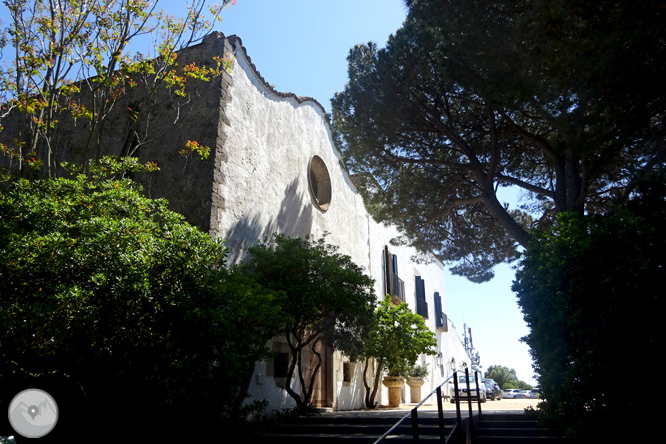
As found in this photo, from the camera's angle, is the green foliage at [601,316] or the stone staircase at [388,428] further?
the stone staircase at [388,428]

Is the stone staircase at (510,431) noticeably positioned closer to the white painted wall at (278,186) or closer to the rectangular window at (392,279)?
the white painted wall at (278,186)

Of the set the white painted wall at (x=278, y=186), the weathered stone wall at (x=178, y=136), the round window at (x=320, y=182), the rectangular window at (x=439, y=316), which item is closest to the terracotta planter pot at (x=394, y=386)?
the white painted wall at (x=278, y=186)

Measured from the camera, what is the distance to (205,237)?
6254 mm

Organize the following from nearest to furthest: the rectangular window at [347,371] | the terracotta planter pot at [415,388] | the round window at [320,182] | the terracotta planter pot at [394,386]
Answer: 1. the rectangular window at [347,371]
2. the round window at [320,182]
3. the terracotta planter pot at [394,386]
4. the terracotta planter pot at [415,388]

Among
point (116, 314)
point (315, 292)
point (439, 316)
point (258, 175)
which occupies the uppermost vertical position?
point (258, 175)

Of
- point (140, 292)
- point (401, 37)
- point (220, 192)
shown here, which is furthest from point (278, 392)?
point (401, 37)

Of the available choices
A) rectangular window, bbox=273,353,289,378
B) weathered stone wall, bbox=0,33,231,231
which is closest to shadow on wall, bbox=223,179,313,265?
weathered stone wall, bbox=0,33,231,231

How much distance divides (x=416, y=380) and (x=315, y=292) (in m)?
9.46

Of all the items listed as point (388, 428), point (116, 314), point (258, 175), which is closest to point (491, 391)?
point (388, 428)

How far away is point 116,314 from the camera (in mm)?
4992

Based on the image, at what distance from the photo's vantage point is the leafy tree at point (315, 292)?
8.01m

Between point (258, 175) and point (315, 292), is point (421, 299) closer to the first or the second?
point (258, 175)

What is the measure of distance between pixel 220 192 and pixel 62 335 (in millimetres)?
4222

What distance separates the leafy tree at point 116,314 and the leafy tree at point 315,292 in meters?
1.61
